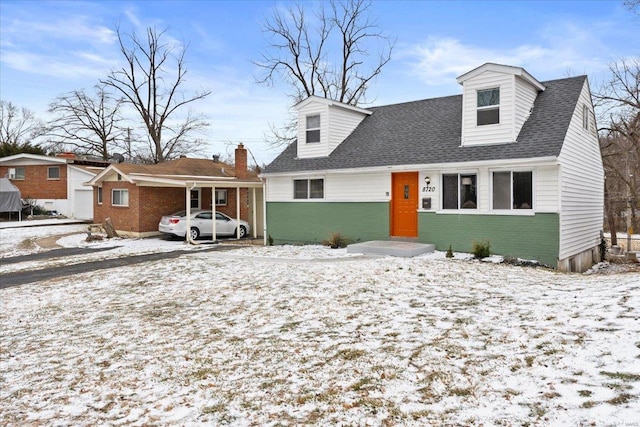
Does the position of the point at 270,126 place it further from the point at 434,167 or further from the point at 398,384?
the point at 398,384

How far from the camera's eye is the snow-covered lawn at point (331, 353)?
394 cm

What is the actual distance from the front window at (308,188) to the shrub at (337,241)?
6.22ft

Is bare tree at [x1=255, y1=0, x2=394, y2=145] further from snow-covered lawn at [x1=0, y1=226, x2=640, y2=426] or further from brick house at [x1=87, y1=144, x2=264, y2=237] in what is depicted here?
snow-covered lawn at [x1=0, y1=226, x2=640, y2=426]

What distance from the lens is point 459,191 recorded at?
44.4 feet

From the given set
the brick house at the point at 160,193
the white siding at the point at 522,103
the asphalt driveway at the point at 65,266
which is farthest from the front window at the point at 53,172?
the white siding at the point at 522,103

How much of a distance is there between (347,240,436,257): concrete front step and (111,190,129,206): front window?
44.0ft

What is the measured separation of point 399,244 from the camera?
13.7 metres

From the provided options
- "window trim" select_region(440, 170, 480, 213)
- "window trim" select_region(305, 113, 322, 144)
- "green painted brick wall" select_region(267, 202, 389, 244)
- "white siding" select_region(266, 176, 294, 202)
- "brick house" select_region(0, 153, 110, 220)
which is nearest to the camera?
"window trim" select_region(440, 170, 480, 213)

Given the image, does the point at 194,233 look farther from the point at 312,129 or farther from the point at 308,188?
the point at 312,129

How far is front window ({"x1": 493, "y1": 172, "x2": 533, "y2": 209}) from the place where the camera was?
12.4 metres

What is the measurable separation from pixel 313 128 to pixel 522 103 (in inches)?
303

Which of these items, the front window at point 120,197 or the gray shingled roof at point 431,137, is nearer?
the gray shingled roof at point 431,137

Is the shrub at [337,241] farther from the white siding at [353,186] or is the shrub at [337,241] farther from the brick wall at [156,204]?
the brick wall at [156,204]

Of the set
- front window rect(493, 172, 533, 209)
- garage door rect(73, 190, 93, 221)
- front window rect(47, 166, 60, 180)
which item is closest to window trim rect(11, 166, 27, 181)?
front window rect(47, 166, 60, 180)
